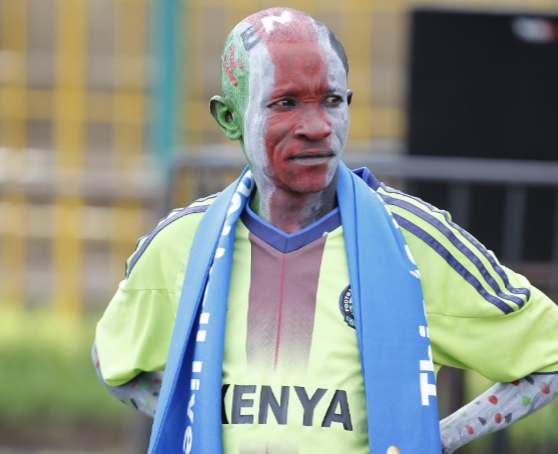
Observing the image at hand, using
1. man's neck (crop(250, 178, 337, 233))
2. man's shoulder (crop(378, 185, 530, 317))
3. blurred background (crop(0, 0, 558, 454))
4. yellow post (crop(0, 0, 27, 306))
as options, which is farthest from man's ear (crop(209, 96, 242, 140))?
yellow post (crop(0, 0, 27, 306))

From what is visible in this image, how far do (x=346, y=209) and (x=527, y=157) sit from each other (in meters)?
2.96

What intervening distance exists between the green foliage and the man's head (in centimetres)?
428

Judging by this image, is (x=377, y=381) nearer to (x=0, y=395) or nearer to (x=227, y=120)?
(x=227, y=120)

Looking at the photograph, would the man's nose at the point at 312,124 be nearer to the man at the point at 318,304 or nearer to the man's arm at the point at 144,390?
the man at the point at 318,304

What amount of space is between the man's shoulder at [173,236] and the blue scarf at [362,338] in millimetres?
83

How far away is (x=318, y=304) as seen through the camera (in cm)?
229

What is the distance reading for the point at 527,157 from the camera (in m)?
5.13

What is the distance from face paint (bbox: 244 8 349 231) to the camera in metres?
2.24

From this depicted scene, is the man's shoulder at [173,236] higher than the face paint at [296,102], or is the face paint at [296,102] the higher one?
the face paint at [296,102]

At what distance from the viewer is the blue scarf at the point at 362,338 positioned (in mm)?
2205

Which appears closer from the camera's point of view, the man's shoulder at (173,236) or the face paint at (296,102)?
the face paint at (296,102)

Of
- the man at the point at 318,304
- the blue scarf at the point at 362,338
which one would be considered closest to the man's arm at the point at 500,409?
the man at the point at 318,304

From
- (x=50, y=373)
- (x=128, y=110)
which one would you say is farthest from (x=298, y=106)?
(x=128, y=110)

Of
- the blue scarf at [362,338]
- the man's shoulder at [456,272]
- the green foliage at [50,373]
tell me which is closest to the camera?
the blue scarf at [362,338]
